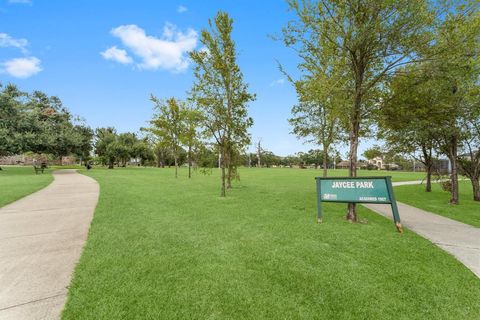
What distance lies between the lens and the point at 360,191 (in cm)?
576

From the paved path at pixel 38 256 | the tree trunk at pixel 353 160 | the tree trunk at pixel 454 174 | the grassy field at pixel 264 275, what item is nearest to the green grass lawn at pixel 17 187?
the paved path at pixel 38 256

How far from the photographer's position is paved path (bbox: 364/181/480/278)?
4.04 meters

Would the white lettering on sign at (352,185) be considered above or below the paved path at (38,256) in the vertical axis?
above

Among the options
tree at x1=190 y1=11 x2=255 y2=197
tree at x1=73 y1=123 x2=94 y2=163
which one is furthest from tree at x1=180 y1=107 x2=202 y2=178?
tree at x1=73 y1=123 x2=94 y2=163

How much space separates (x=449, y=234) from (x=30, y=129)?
35531mm

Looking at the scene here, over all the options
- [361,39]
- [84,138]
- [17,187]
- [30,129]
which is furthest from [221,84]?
[84,138]

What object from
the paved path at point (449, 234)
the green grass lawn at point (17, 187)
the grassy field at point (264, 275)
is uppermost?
the green grass lawn at point (17, 187)

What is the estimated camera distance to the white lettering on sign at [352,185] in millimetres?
5729

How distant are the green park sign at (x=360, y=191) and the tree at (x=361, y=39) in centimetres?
66

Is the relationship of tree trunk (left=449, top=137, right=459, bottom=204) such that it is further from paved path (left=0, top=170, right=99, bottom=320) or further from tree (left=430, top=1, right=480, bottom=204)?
paved path (left=0, top=170, right=99, bottom=320)

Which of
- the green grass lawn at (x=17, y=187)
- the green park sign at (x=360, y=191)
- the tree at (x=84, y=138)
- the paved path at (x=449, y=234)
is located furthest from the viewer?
the tree at (x=84, y=138)

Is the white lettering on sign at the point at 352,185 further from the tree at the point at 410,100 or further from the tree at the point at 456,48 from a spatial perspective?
the tree at the point at 456,48

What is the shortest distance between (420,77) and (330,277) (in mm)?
6033

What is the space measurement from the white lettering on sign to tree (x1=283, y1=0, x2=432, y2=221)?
30.0 inches
